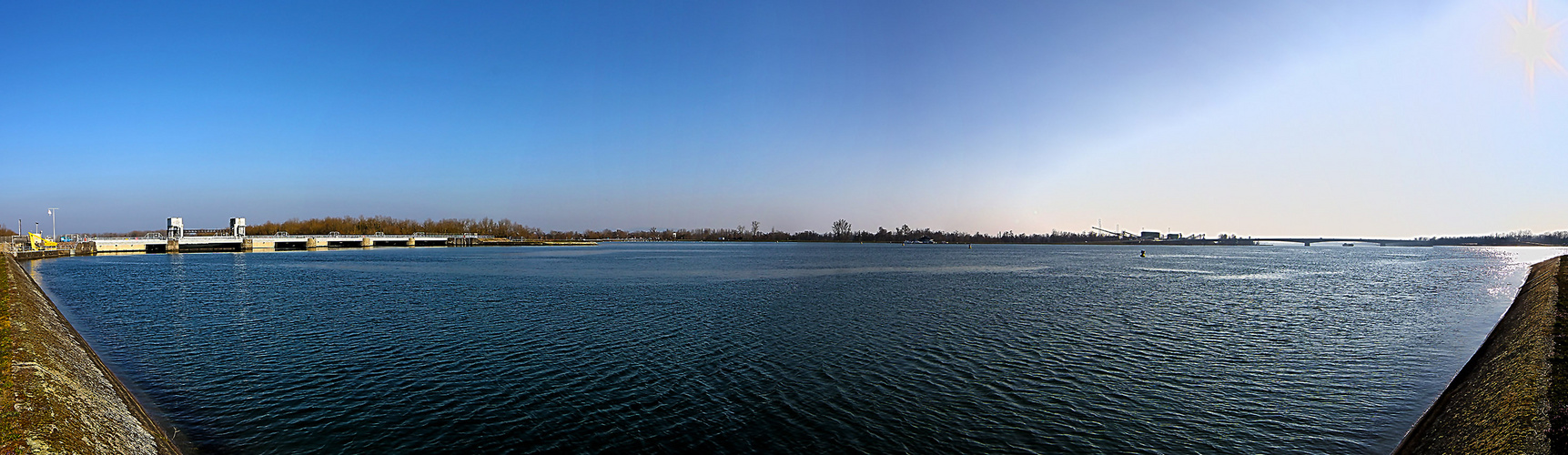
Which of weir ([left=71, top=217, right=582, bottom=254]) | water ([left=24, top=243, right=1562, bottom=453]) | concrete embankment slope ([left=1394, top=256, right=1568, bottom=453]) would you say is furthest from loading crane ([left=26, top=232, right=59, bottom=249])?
concrete embankment slope ([left=1394, top=256, right=1568, bottom=453])

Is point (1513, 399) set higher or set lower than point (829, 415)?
higher

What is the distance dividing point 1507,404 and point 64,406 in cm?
2473

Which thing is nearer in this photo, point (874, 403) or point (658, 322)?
point (874, 403)

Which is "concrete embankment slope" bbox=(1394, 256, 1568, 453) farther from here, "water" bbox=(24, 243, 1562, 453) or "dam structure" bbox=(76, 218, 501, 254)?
"dam structure" bbox=(76, 218, 501, 254)

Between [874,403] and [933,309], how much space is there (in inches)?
694

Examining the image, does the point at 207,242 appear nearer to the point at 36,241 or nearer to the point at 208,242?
the point at 208,242

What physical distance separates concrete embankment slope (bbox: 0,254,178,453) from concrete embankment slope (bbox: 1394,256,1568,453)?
20.9 metres

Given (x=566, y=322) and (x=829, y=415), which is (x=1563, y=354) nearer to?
(x=829, y=415)

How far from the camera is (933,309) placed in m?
31.0

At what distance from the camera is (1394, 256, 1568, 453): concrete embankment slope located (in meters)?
8.87

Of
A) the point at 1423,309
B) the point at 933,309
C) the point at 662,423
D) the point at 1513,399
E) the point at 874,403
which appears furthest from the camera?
the point at 1423,309

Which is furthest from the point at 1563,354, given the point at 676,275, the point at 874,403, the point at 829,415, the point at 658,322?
the point at 676,275

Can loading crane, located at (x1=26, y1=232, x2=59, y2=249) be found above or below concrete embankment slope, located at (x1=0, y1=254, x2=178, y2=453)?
above

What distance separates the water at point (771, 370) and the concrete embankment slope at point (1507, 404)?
89 cm
